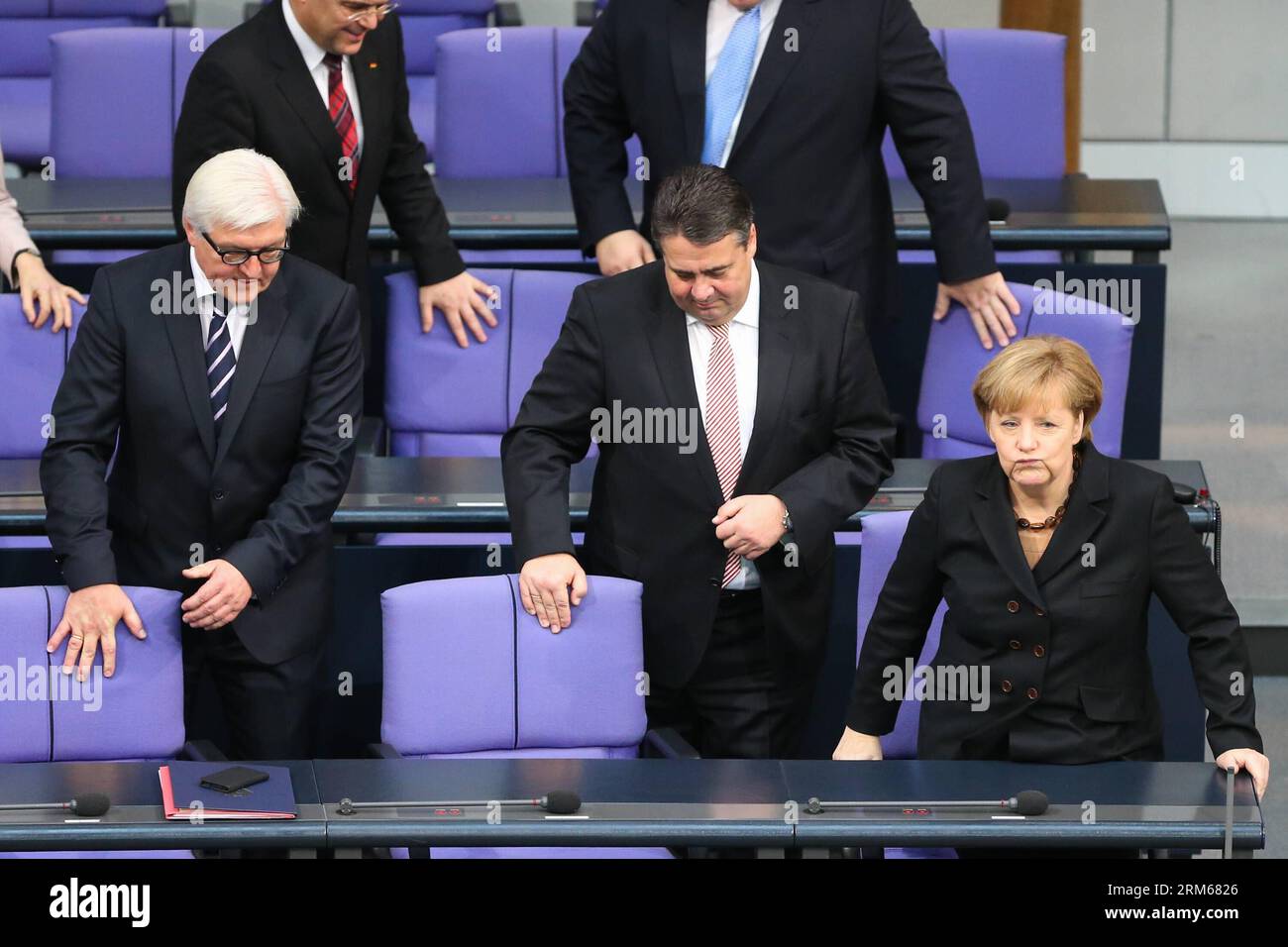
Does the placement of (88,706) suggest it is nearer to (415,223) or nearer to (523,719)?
(523,719)

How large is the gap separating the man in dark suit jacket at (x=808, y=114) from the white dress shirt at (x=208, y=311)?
0.94 metres

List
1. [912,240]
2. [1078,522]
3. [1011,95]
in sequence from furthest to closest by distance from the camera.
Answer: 1. [1011,95]
2. [912,240]
3. [1078,522]

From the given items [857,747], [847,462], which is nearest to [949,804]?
[857,747]

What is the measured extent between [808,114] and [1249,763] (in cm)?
158

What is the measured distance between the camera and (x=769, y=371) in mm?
3420

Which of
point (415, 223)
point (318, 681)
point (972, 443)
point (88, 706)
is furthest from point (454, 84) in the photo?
point (88, 706)

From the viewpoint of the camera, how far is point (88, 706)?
3.24m

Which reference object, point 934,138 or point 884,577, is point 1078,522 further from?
point 934,138

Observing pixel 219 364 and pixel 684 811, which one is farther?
pixel 219 364

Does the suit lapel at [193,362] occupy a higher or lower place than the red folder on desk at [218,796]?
higher

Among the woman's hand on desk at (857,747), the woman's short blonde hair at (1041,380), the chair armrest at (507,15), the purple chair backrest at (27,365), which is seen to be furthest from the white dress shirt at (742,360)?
the chair armrest at (507,15)

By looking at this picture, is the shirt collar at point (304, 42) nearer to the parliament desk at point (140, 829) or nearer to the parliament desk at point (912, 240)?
the parliament desk at point (912, 240)

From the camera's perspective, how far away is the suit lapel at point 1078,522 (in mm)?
3025

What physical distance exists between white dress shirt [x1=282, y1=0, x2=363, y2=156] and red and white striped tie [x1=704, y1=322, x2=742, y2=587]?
0.85 meters
